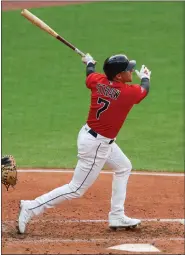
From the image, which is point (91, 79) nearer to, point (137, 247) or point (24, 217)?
point (24, 217)

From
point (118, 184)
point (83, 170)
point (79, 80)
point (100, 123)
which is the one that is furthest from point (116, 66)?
point (79, 80)

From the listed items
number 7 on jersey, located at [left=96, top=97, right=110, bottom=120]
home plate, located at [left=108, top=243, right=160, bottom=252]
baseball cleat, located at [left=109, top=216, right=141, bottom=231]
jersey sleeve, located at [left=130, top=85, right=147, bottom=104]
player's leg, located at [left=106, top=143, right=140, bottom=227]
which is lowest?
home plate, located at [left=108, top=243, right=160, bottom=252]

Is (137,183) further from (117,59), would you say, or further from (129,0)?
(129,0)

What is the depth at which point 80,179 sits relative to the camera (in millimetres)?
7859

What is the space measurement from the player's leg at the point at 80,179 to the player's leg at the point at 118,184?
0.28 meters

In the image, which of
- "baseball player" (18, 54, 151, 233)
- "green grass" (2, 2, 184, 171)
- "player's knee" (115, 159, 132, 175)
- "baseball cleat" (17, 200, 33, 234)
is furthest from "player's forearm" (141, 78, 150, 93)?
"green grass" (2, 2, 184, 171)

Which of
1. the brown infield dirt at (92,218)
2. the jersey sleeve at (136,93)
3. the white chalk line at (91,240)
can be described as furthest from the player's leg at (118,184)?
the jersey sleeve at (136,93)

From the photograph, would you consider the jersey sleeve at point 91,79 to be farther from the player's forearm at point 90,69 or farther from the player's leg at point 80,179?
the player's leg at point 80,179

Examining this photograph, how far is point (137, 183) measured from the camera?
1020cm

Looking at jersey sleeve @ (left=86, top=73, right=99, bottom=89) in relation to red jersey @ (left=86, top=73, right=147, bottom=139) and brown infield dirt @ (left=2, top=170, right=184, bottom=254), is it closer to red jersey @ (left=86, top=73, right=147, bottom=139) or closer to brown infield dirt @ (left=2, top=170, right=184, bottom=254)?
red jersey @ (left=86, top=73, right=147, bottom=139)

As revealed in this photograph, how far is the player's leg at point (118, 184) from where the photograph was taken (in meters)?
8.14

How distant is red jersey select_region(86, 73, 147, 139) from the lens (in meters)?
7.76

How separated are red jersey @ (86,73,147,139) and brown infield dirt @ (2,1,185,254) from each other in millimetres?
1081

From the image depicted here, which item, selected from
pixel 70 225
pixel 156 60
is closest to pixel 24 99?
pixel 156 60
